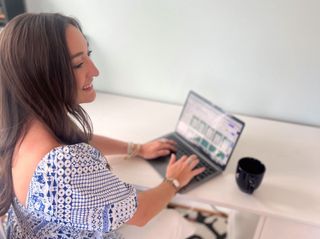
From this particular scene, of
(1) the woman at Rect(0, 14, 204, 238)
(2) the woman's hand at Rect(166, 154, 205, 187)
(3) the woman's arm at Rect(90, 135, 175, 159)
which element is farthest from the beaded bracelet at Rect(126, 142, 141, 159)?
(1) the woman at Rect(0, 14, 204, 238)

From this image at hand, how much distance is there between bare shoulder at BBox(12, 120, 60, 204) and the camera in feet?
2.31

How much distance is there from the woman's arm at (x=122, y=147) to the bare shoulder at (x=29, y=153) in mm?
327

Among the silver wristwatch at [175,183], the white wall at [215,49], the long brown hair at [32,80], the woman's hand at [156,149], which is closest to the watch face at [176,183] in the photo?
the silver wristwatch at [175,183]

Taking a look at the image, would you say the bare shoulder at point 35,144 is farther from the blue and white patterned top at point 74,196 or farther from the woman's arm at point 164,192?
the woman's arm at point 164,192

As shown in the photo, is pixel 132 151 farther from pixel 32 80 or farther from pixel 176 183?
pixel 32 80

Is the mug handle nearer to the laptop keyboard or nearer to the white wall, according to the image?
the laptop keyboard

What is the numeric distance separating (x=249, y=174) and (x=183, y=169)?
20 centimetres

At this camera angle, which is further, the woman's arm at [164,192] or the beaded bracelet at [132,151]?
the beaded bracelet at [132,151]

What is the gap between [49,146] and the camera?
0.71 meters

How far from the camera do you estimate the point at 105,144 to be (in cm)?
107

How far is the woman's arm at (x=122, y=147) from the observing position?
107cm

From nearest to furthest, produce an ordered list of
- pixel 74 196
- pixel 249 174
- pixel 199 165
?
pixel 74 196 < pixel 249 174 < pixel 199 165

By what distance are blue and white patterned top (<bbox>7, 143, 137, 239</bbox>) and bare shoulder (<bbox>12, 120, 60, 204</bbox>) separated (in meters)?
0.02

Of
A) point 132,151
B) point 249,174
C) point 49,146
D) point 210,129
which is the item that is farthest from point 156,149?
point 49,146
